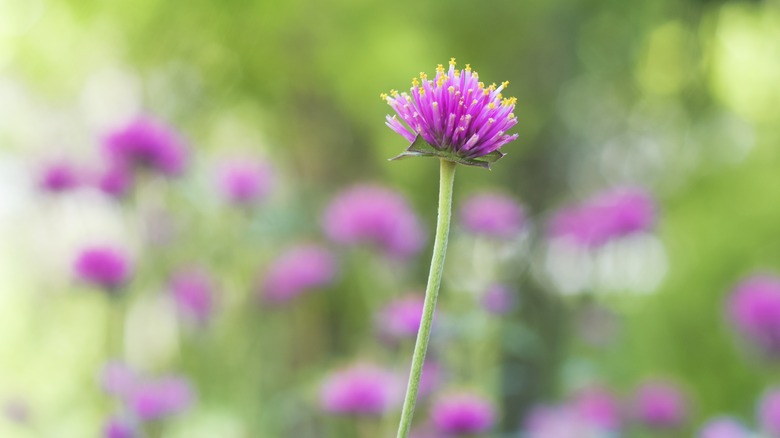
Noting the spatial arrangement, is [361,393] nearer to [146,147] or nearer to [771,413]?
[146,147]

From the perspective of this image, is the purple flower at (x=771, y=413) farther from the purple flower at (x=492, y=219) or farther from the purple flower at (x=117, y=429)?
the purple flower at (x=117, y=429)

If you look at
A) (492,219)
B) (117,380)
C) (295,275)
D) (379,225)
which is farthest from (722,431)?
(117,380)

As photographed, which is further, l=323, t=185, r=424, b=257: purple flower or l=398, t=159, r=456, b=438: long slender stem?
l=323, t=185, r=424, b=257: purple flower

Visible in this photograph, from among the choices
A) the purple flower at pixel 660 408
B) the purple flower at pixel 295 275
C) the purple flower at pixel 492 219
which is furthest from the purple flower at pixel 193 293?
the purple flower at pixel 660 408

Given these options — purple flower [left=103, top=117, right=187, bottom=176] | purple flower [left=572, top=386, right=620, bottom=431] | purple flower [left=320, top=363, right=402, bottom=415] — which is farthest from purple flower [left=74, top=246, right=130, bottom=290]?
purple flower [left=572, top=386, right=620, bottom=431]

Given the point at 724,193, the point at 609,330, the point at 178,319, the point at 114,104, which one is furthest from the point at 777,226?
the point at 178,319

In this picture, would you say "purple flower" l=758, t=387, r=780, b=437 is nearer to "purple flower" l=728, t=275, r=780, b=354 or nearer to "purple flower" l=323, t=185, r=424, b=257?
"purple flower" l=728, t=275, r=780, b=354
